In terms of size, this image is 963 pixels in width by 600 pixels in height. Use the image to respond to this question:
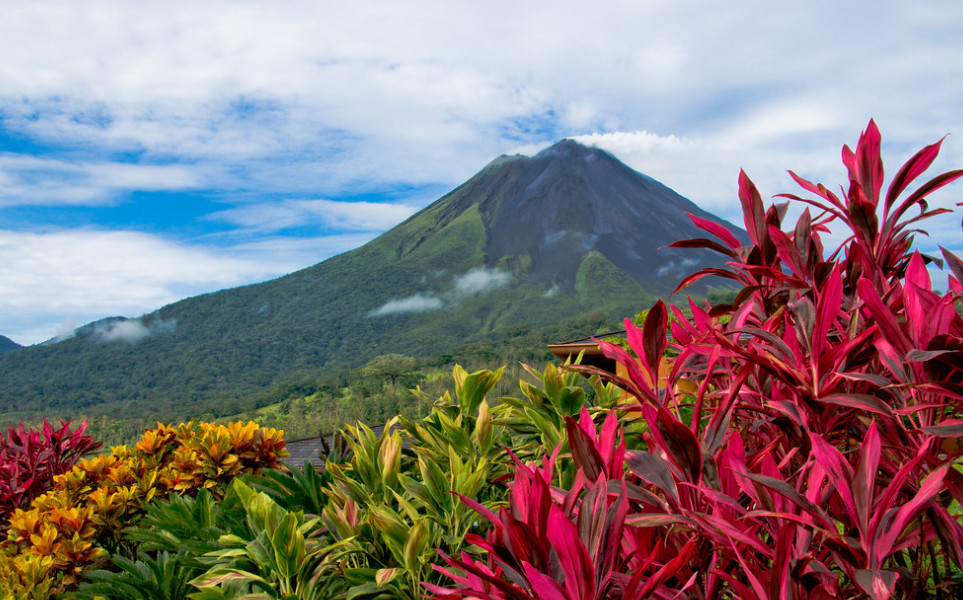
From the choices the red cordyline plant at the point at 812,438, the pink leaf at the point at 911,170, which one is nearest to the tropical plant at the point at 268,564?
the red cordyline plant at the point at 812,438

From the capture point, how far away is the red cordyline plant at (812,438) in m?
0.75

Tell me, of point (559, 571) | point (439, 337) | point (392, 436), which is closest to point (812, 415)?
point (559, 571)

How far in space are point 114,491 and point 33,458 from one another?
3.60ft

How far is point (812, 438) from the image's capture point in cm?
77

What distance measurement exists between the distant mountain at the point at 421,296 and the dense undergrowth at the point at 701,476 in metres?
64.9

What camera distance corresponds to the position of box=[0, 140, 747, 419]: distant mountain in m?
73.0

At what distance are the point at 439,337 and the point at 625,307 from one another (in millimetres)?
24001

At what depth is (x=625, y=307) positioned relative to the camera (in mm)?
68062

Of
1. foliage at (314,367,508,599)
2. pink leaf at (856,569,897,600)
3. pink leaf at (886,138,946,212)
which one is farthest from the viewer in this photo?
foliage at (314,367,508,599)

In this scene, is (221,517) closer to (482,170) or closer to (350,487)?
(350,487)

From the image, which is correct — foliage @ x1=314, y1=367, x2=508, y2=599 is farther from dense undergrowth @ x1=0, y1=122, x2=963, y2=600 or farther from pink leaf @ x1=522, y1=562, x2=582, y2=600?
pink leaf @ x1=522, y1=562, x2=582, y2=600

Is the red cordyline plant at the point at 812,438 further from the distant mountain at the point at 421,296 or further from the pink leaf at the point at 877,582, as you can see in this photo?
the distant mountain at the point at 421,296

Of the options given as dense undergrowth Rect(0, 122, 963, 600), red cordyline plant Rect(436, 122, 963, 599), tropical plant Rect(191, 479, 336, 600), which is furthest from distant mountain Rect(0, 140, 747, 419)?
red cordyline plant Rect(436, 122, 963, 599)

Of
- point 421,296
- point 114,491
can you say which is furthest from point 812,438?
point 421,296
